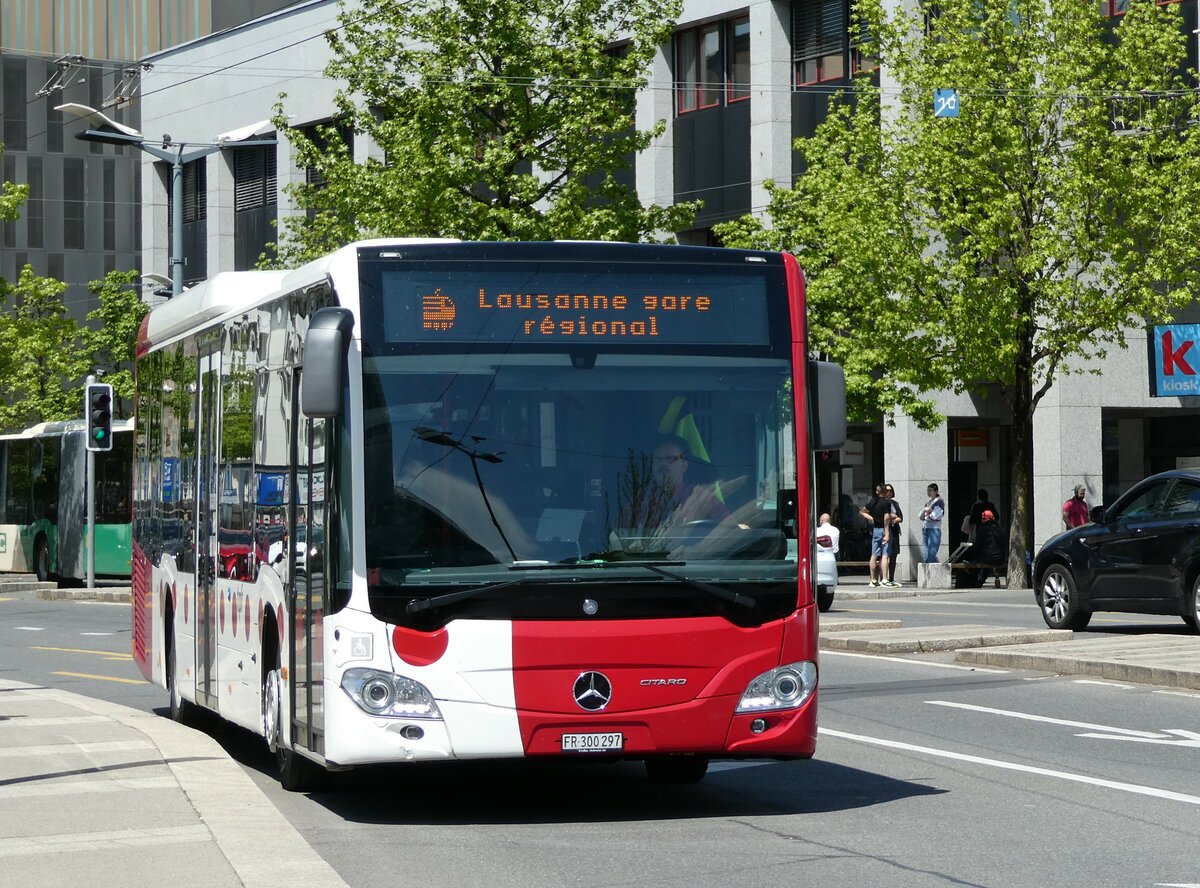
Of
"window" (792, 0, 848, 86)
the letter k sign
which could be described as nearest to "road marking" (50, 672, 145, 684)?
the letter k sign

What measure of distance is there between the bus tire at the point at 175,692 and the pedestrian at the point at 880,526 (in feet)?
78.2

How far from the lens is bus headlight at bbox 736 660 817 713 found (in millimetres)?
9961

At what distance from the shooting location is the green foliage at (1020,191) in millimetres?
34094

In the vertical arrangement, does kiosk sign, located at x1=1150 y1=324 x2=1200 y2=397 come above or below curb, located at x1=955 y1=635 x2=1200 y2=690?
above

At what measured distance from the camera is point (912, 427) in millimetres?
40750

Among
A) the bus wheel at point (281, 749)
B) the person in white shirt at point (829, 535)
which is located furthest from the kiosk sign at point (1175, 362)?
the bus wheel at point (281, 749)

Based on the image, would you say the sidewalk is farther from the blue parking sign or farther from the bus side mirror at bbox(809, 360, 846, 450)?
the blue parking sign

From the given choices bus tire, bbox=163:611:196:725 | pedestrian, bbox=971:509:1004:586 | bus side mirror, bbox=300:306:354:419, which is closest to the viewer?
bus side mirror, bbox=300:306:354:419

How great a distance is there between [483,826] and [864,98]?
28.7 m

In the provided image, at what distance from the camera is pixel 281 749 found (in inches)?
444

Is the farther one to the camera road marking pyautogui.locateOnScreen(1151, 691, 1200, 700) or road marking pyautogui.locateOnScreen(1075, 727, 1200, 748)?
road marking pyautogui.locateOnScreen(1151, 691, 1200, 700)

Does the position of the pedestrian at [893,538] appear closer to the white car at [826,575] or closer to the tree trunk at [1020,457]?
the tree trunk at [1020,457]

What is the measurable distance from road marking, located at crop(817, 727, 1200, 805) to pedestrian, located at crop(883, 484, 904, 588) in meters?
23.9

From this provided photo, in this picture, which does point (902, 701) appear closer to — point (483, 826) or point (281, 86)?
point (483, 826)
